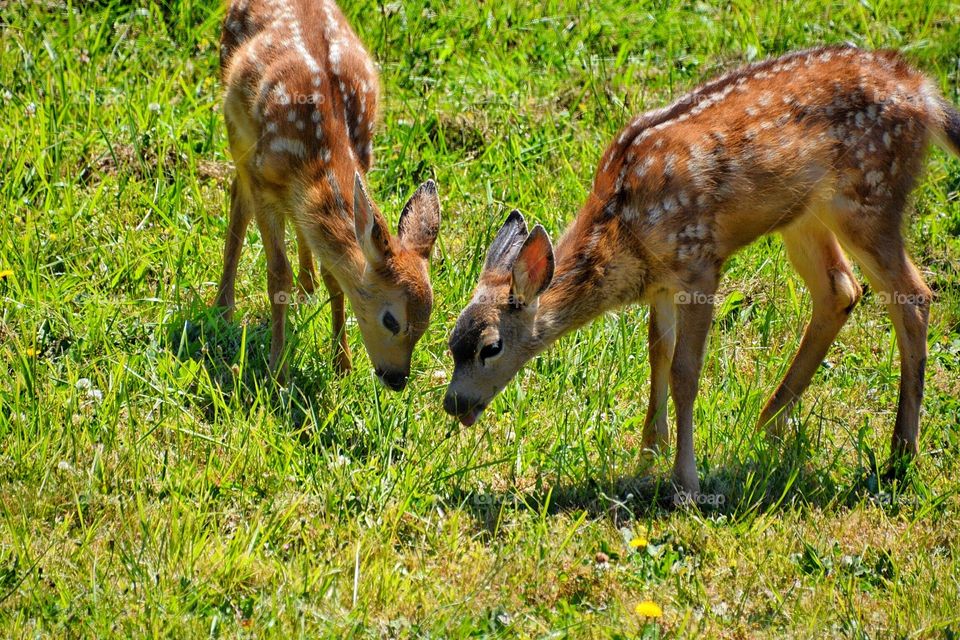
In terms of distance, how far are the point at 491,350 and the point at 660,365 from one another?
3.32 feet

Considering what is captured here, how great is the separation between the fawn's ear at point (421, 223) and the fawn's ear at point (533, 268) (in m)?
0.72

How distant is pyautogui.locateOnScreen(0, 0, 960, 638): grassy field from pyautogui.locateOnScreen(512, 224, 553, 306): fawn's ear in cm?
67

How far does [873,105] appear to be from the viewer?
654 centimetres

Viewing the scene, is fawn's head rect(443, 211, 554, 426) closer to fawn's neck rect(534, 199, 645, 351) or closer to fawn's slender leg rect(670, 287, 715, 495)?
fawn's neck rect(534, 199, 645, 351)

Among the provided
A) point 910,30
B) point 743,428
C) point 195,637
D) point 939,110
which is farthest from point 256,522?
point 910,30

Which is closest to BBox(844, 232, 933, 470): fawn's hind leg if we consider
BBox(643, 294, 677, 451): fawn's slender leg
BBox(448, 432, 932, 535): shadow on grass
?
BBox(448, 432, 932, 535): shadow on grass

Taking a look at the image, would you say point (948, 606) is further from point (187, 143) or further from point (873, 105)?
point (187, 143)

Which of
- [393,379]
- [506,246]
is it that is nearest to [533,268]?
[506,246]

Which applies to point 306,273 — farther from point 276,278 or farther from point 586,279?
point 586,279

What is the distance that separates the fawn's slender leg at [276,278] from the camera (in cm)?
697

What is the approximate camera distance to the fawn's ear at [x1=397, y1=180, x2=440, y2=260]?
6.75 meters

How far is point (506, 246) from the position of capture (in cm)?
644

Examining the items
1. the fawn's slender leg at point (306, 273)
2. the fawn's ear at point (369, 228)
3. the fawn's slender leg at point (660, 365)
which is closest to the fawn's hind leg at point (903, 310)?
the fawn's slender leg at point (660, 365)

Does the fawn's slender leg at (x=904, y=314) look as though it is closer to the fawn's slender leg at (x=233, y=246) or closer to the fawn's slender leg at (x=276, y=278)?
the fawn's slender leg at (x=276, y=278)
